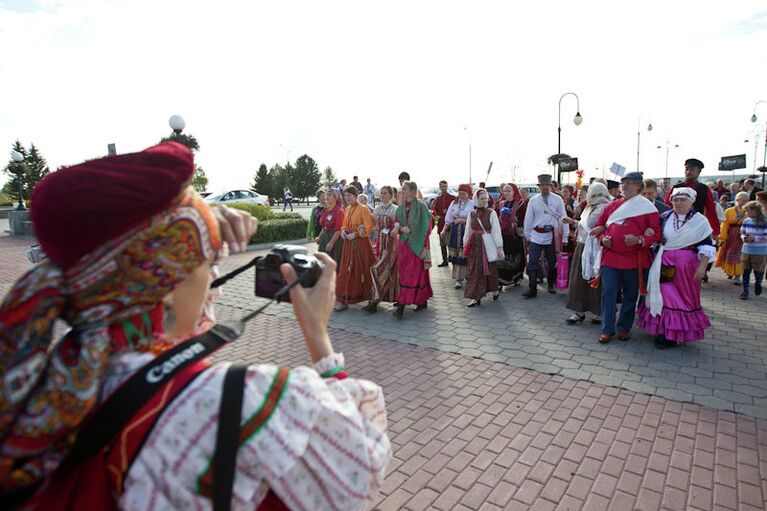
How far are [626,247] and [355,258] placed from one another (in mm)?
3870

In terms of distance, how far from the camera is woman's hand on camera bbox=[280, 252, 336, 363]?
130cm

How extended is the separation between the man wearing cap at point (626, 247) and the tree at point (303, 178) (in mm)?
Answer: 47411

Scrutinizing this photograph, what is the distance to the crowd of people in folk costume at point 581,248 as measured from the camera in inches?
211

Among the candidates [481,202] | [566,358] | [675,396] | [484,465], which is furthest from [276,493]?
[481,202]

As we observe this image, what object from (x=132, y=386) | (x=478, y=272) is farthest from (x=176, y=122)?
(x=132, y=386)

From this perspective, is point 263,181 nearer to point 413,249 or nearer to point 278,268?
point 413,249

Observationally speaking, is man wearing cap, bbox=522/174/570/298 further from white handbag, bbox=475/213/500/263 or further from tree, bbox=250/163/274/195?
tree, bbox=250/163/274/195

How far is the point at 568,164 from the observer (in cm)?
2059

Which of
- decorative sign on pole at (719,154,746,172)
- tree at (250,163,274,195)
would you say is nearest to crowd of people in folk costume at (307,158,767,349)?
decorative sign on pole at (719,154,746,172)

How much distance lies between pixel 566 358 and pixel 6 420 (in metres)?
5.17

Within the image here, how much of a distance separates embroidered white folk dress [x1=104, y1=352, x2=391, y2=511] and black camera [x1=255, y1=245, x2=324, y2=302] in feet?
1.05

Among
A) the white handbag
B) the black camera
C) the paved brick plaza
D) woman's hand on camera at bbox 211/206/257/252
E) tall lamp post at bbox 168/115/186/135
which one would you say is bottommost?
the paved brick plaza

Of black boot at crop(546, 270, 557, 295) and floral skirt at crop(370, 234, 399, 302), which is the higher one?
floral skirt at crop(370, 234, 399, 302)

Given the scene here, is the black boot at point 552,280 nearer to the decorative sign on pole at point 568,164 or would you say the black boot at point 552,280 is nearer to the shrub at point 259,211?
the shrub at point 259,211
